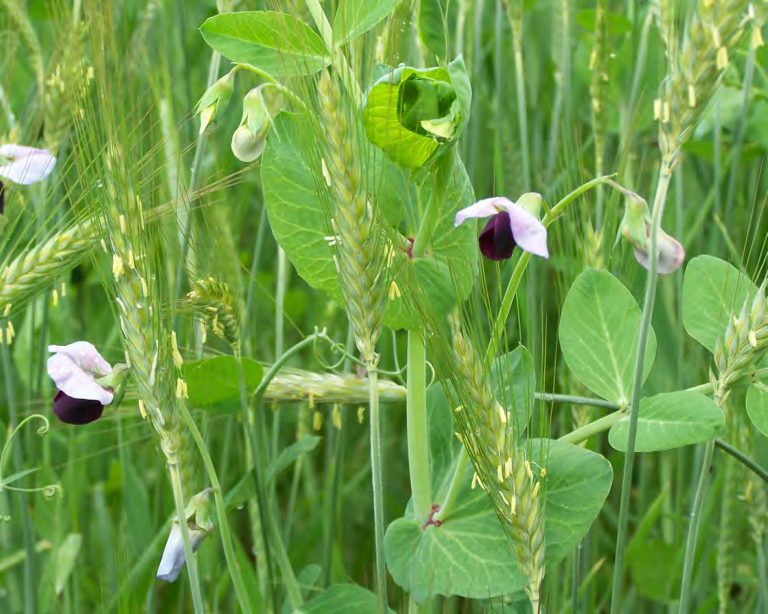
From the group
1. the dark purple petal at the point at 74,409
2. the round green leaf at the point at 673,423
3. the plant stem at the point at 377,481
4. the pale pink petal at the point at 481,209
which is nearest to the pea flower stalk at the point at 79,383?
the dark purple petal at the point at 74,409

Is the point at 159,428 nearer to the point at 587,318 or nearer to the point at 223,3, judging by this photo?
the point at 587,318

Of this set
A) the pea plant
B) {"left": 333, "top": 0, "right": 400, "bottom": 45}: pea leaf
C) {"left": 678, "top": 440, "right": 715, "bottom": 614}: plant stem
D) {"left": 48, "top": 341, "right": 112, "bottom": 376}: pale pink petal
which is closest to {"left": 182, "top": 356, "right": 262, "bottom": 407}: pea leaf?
the pea plant

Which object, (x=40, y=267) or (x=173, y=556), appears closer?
(x=173, y=556)

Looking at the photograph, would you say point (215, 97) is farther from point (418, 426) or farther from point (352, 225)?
point (418, 426)

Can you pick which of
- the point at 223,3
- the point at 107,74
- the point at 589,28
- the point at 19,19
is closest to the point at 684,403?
the point at 107,74

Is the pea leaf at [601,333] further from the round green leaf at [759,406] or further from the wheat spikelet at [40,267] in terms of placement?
the wheat spikelet at [40,267]

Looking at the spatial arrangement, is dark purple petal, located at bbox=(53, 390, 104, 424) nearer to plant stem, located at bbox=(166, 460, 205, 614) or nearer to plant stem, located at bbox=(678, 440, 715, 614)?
plant stem, located at bbox=(166, 460, 205, 614)

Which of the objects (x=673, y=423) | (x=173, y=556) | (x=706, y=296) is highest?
(x=706, y=296)

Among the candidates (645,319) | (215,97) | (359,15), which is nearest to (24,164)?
(215,97)
